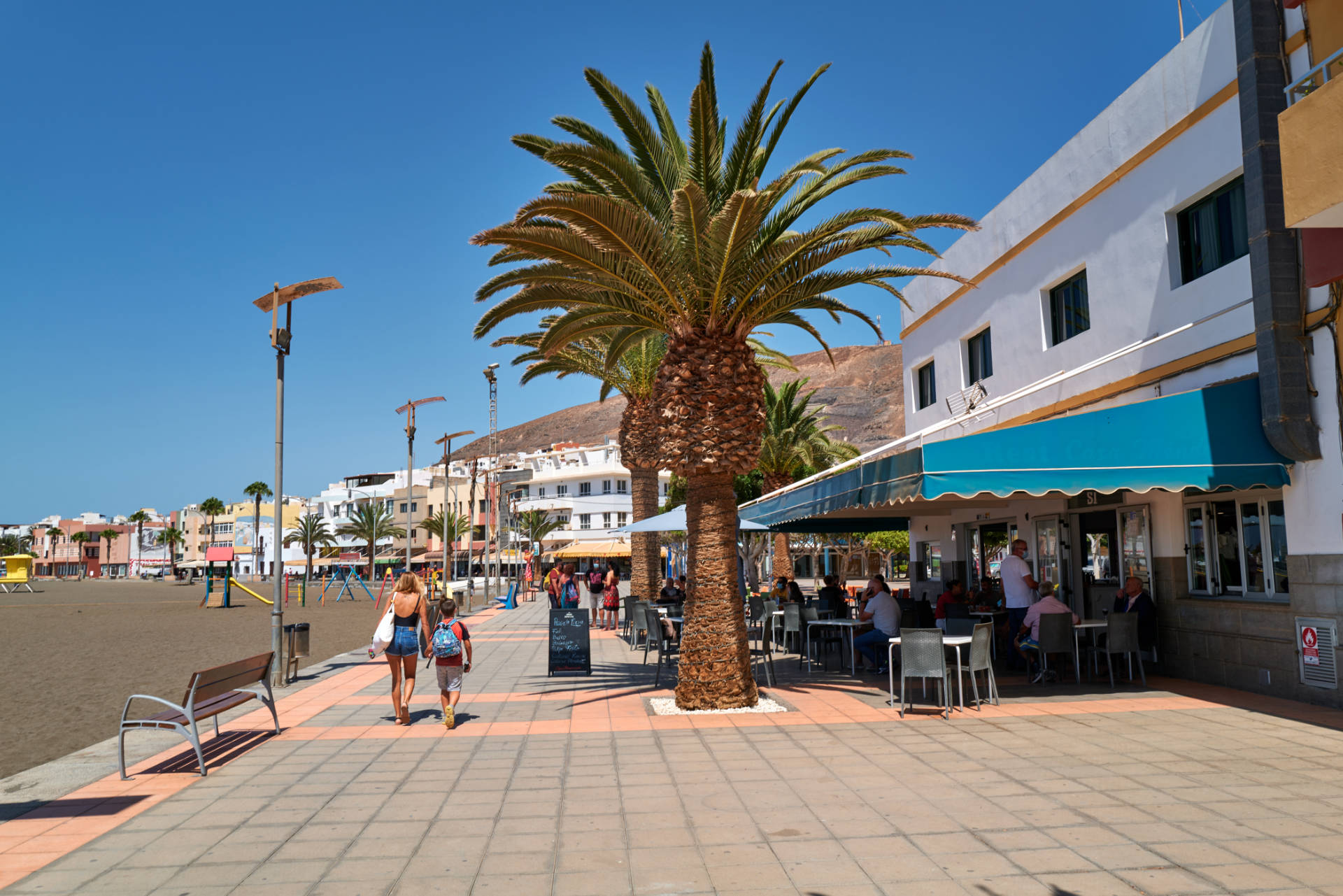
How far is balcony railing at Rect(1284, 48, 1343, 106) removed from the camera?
26.6ft

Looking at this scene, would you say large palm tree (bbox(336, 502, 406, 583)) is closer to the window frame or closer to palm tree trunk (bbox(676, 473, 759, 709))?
the window frame

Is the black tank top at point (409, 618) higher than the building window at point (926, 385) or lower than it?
lower

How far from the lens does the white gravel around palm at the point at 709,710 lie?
9664 mm

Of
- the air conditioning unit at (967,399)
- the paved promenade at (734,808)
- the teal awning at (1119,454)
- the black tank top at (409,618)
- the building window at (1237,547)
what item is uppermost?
the air conditioning unit at (967,399)

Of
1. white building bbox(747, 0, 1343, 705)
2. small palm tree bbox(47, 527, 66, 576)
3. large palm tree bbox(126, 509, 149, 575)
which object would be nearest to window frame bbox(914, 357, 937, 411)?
white building bbox(747, 0, 1343, 705)

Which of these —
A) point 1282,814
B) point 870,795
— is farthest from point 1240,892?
point 870,795

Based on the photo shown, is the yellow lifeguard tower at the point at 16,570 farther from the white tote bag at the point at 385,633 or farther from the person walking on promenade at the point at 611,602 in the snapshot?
the white tote bag at the point at 385,633

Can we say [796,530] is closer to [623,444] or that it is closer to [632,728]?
[623,444]

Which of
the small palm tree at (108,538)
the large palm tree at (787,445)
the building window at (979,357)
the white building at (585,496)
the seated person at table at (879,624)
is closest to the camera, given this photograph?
the seated person at table at (879,624)

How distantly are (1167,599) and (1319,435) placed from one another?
3085mm

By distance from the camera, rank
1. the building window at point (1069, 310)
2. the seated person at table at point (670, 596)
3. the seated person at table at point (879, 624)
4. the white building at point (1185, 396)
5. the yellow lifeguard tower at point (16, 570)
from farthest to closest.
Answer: the yellow lifeguard tower at point (16, 570) < the seated person at table at point (670, 596) < the building window at point (1069, 310) < the seated person at table at point (879, 624) < the white building at point (1185, 396)

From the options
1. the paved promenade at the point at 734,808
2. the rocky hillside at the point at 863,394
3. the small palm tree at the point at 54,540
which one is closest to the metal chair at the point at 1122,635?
the paved promenade at the point at 734,808

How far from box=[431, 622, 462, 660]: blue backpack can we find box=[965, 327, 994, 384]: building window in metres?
11.5

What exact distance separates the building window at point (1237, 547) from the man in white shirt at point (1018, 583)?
187 centimetres
